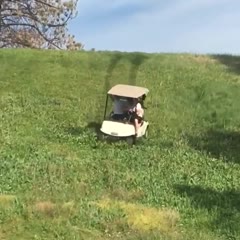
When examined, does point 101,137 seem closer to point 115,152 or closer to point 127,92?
point 127,92

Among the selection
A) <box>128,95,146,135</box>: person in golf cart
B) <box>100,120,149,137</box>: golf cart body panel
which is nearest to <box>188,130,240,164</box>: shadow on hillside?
<box>128,95,146,135</box>: person in golf cart

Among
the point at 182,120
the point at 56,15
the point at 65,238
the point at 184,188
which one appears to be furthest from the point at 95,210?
the point at 56,15

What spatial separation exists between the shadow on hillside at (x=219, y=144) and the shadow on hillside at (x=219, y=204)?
10.3 feet

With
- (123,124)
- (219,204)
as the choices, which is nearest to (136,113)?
(123,124)

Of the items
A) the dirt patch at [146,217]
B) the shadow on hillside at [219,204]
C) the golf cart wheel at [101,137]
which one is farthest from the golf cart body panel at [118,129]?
the dirt patch at [146,217]

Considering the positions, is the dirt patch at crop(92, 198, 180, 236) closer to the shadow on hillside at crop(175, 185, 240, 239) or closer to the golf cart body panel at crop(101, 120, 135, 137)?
the shadow on hillside at crop(175, 185, 240, 239)

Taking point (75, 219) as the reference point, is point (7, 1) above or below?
above

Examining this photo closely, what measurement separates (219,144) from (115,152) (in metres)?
3.25

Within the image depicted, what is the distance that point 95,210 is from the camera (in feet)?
34.5

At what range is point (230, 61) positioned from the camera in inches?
1027

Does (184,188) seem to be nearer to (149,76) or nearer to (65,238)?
(65,238)

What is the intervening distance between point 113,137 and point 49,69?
26.3 ft

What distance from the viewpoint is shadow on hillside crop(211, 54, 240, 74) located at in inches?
987

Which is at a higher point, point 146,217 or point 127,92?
point 127,92
